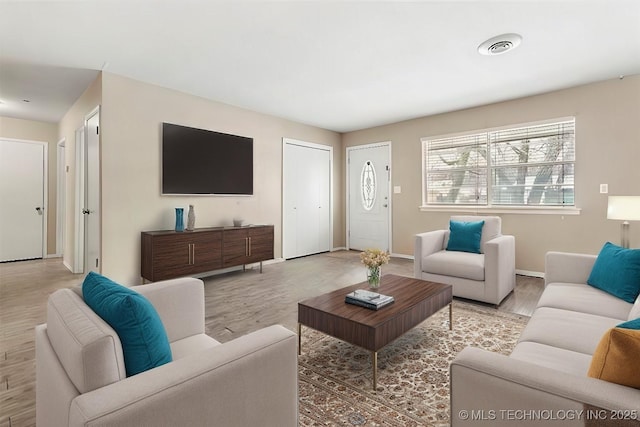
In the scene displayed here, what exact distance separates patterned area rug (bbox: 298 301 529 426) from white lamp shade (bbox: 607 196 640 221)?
1.32 m

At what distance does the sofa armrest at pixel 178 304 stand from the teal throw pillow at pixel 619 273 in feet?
8.33

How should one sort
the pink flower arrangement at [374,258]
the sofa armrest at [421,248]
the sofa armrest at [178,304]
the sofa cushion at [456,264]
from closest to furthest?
the sofa armrest at [178,304] → the pink flower arrangement at [374,258] → the sofa cushion at [456,264] → the sofa armrest at [421,248]

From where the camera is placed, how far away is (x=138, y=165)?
3.73 metres

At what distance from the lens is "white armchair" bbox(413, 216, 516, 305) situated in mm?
3014

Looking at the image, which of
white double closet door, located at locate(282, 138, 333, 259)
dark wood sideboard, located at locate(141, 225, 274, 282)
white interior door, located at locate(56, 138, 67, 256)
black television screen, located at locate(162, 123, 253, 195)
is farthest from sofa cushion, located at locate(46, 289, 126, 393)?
white interior door, located at locate(56, 138, 67, 256)

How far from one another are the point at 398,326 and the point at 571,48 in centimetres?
314

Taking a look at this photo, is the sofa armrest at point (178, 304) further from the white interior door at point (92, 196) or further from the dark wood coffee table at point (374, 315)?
the white interior door at point (92, 196)

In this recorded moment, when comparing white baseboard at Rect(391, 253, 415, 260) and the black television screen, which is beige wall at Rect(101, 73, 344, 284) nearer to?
the black television screen

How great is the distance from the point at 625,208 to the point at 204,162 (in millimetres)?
4677

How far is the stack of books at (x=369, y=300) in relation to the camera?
6.60 feet

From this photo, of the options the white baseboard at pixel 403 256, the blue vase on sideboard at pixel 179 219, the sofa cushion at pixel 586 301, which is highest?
the blue vase on sideboard at pixel 179 219

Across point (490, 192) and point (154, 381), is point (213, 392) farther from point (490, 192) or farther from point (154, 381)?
point (490, 192)

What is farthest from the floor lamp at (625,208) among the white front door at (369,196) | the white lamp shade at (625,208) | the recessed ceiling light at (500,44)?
the white front door at (369,196)

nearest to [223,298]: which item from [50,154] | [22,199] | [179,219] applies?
[179,219]
